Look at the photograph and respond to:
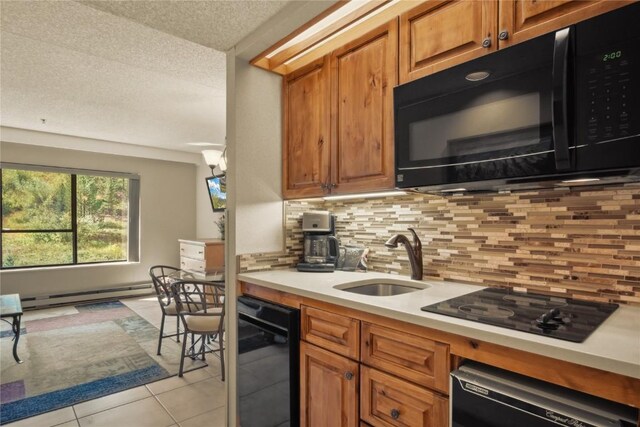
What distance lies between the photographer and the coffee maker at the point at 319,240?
2.18 meters

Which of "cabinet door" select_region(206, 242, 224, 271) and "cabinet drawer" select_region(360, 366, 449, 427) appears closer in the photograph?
"cabinet drawer" select_region(360, 366, 449, 427)

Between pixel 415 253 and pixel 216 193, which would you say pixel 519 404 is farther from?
Result: pixel 216 193

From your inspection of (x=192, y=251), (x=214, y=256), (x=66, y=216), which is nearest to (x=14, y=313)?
(x=214, y=256)

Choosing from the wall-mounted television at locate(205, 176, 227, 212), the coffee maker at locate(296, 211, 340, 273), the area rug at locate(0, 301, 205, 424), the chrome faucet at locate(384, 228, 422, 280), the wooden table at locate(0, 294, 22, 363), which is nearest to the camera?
the chrome faucet at locate(384, 228, 422, 280)

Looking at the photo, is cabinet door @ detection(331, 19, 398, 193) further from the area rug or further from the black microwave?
the area rug

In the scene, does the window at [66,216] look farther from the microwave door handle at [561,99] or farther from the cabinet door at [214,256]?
the microwave door handle at [561,99]

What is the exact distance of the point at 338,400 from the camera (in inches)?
57.5

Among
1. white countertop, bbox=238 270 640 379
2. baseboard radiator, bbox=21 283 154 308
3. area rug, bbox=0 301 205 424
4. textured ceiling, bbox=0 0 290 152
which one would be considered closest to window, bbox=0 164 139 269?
baseboard radiator, bbox=21 283 154 308

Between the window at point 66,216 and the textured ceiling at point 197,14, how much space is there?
4.45m

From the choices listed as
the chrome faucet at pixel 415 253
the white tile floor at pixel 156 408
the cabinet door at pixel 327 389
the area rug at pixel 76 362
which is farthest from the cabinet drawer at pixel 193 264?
the chrome faucet at pixel 415 253

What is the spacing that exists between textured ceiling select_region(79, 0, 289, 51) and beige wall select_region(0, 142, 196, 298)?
441cm

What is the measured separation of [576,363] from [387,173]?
1.04m

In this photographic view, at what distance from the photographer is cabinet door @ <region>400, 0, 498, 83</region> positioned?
1334mm

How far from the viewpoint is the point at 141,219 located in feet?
19.3
